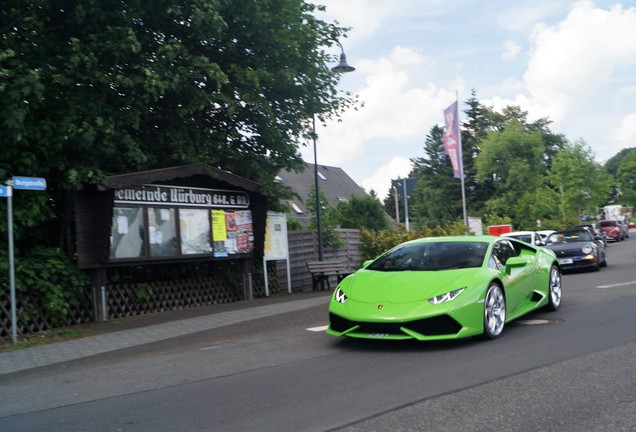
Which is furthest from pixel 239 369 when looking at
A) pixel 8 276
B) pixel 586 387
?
pixel 8 276

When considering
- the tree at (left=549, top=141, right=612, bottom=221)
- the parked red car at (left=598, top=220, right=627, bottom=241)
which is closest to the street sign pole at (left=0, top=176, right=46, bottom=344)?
the parked red car at (left=598, top=220, right=627, bottom=241)

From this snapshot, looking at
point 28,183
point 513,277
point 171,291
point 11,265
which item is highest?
point 28,183

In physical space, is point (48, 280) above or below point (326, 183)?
below

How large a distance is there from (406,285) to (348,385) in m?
2.30

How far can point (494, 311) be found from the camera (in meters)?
8.38

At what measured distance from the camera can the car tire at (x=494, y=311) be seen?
8.10 m

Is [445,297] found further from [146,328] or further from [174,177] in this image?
[174,177]

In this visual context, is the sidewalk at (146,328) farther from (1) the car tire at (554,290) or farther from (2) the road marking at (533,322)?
(1) the car tire at (554,290)

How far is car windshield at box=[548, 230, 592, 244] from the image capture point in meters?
20.9

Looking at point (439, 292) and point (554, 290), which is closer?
point (439, 292)

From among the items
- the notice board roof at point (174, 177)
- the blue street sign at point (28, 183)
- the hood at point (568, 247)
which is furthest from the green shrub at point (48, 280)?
the hood at point (568, 247)

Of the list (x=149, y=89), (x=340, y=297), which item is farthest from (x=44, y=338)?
(x=340, y=297)

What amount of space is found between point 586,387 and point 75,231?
10.3 meters

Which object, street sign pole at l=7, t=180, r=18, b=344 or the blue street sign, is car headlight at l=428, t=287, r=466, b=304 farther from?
the blue street sign
